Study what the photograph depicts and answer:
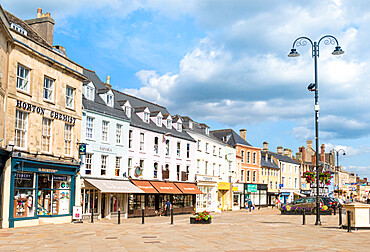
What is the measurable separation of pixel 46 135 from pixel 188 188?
2286cm

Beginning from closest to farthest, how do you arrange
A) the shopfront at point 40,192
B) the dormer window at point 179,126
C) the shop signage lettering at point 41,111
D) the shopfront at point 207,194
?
the shopfront at point 40,192 → the shop signage lettering at point 41,111 → the dormer window at point 179,126 → the shopfront at point 207,194

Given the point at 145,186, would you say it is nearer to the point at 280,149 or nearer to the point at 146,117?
the point at 146,117

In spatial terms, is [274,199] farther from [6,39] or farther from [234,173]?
[6,39]

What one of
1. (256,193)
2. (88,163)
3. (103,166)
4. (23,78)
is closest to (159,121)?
(103,166)

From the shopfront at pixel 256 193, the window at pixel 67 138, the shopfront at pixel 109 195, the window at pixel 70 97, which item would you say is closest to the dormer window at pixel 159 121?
the shopfront at pixel 109 195

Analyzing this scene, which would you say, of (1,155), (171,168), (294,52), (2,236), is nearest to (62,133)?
(1,155)

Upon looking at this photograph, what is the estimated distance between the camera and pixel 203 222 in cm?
2641

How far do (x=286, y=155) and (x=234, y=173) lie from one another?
27.6 meters

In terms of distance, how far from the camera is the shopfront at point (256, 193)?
62.6 metres

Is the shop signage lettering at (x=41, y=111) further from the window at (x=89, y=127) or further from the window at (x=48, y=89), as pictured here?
the window at (x=89, y=127)

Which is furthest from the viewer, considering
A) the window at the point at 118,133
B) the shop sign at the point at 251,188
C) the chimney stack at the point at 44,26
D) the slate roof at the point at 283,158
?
the slate roof at the point at 283,158

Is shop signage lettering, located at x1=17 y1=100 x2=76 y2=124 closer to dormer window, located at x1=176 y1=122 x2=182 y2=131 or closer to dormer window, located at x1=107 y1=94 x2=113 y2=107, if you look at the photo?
dormer window, located at x1=107 y1=94 x2=113 y2=107

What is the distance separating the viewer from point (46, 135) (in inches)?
1001

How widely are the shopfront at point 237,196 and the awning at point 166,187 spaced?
1766 centimetres
